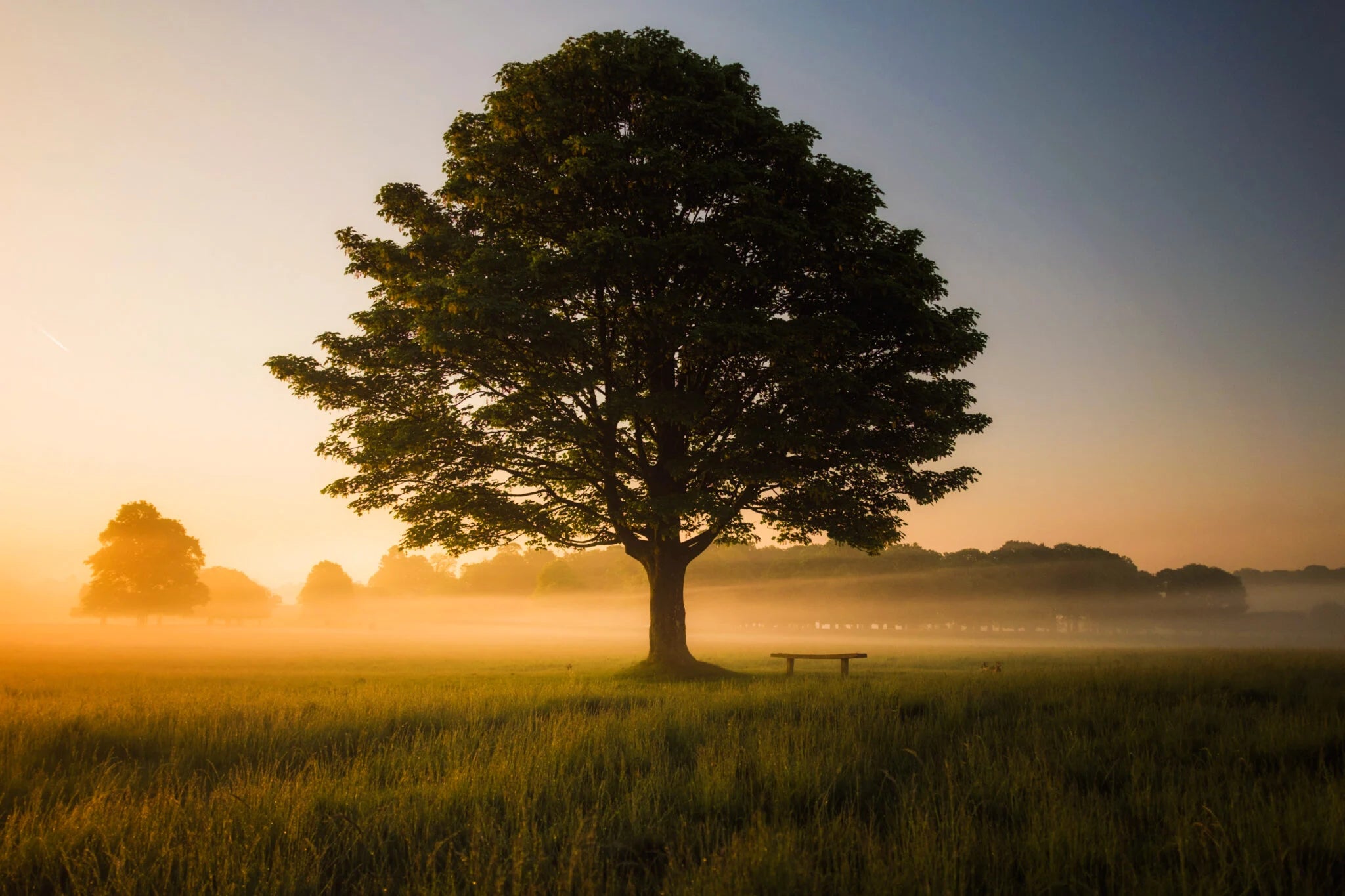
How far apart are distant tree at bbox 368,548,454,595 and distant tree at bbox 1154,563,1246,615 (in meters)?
152

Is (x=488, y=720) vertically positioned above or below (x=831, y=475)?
below

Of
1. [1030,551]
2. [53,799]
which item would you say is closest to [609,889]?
[53,799]

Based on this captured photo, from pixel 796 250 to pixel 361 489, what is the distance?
1542 cm

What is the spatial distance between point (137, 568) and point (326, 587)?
176 feet

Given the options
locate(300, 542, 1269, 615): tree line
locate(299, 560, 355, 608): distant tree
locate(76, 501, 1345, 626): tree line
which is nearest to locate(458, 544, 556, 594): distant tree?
locate(76, 501, 1345, 626): tree line

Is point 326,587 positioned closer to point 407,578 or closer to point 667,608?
point 407,578

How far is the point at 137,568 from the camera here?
7169 cm

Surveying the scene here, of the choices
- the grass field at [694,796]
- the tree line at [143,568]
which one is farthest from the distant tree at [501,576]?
the grass field at [694,796]

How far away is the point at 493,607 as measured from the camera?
143250 mm

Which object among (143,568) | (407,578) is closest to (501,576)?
(407,578)

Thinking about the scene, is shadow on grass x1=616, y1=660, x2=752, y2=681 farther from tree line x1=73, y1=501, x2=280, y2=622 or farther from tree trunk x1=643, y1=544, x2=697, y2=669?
tree line x1=73, y1=501, x2=280, y2=622

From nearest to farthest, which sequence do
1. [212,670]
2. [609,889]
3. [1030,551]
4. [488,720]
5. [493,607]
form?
[609,889] → [488,720] → [212,670] → [1030,551] → [493,607]

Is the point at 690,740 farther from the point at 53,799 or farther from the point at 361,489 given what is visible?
the point at 361,489

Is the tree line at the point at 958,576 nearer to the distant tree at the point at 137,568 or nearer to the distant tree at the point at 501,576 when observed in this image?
the distant tree at the point at 501,576
